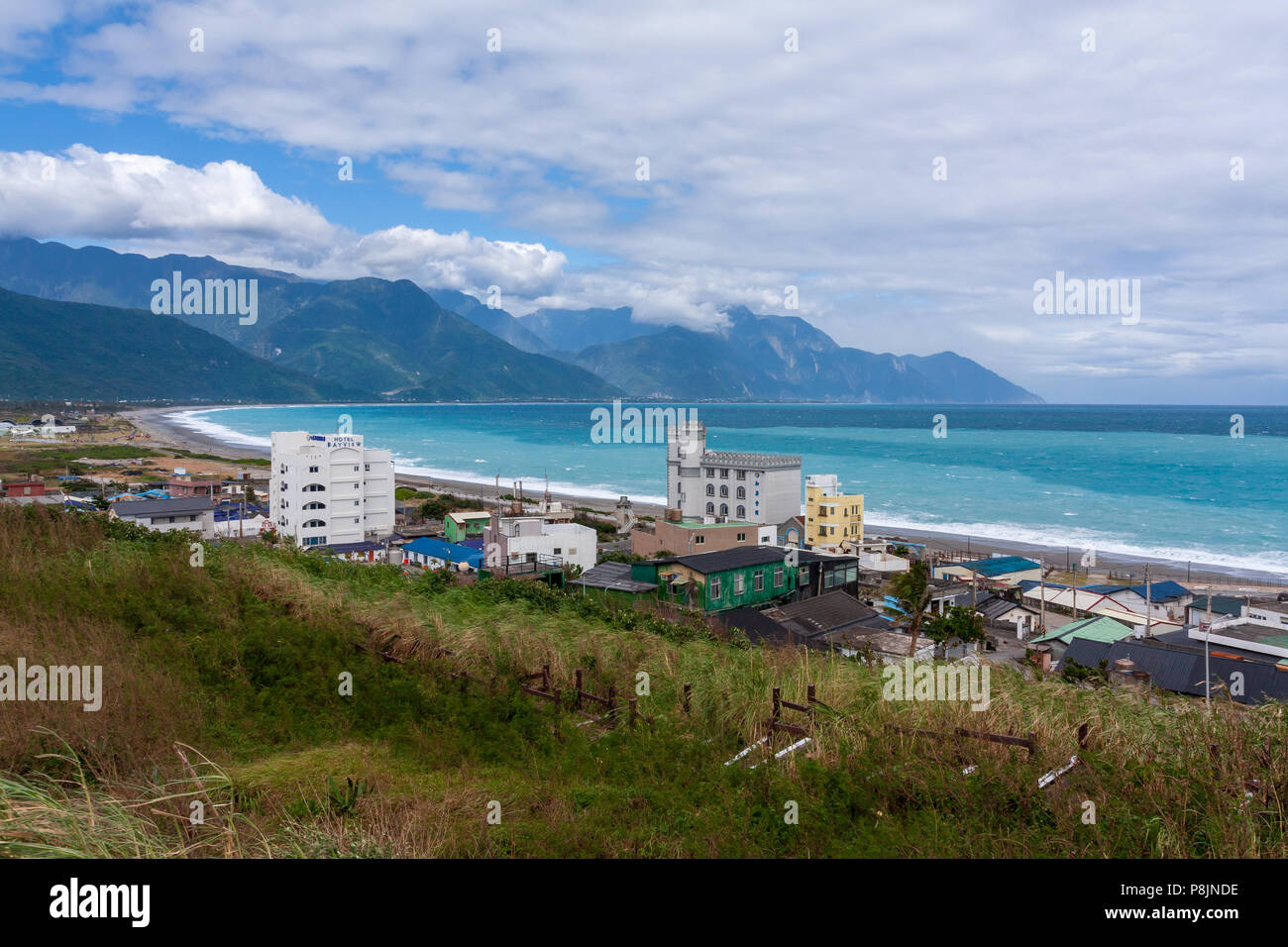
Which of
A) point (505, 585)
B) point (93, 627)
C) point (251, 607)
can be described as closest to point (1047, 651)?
point (505, 585)

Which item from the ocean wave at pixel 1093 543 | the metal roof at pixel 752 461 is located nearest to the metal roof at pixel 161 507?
the metal roof at pixel 752 461

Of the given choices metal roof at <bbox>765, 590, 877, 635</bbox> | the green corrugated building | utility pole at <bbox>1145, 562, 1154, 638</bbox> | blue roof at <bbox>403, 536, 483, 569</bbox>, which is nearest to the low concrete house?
blue roof at <bbox>403, 536, 483, 569</bbox>

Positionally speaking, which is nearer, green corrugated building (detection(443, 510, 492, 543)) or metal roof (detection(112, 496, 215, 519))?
metal roof (detection(112, 496, 215, 519))

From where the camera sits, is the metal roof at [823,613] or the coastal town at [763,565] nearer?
the coastal town at [763,565]

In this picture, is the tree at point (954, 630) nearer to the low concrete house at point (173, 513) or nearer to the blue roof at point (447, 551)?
the blue roof at point (447, 551)

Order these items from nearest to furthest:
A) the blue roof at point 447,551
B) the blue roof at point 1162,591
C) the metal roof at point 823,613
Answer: the metal roof at point 823,613, the blue roof at point 1162,591, the blue roof at point 447,551

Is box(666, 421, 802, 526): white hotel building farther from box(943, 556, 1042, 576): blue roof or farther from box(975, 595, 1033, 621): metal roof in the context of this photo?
box(975, 595, 1033, 621): metal roof
